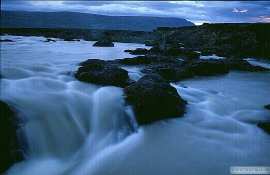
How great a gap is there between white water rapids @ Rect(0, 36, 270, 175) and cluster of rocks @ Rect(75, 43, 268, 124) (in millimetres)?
265

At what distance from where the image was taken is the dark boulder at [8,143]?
4812 mm

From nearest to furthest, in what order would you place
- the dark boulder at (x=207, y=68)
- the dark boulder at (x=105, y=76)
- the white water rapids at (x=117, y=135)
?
1. the white water rapids at (x=117, y=135)
2. the dark boulder at (x=105, y=76)
3. the dark boulder at (x=207, y=68)

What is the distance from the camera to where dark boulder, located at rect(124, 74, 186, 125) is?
662 cm

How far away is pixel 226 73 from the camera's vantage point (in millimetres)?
13422

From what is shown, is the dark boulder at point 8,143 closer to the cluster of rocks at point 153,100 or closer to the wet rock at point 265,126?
the cluster of rocks at point 153,100

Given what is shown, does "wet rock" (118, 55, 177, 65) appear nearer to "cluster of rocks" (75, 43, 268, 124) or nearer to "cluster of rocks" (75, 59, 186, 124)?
"cluster of rocks" (75, 43, 268, 124)

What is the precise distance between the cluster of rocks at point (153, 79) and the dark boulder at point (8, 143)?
251cm

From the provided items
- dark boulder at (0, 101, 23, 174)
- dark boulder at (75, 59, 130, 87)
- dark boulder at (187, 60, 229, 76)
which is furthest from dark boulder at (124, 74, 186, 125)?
dark boulder at (187, 60, 229, 76)

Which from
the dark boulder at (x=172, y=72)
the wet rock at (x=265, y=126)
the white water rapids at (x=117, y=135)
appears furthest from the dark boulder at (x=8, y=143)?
the dark boulder at (x=172, y=72)

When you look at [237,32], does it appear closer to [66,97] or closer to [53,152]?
[66,97]

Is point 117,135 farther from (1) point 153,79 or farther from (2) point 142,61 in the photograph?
(2) point 142,61

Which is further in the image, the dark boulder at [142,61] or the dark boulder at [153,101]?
the dark boulder at [142,61]

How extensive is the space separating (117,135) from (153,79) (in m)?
1.89

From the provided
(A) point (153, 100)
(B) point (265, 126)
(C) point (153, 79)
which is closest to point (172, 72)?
(C) point (153, 79)
